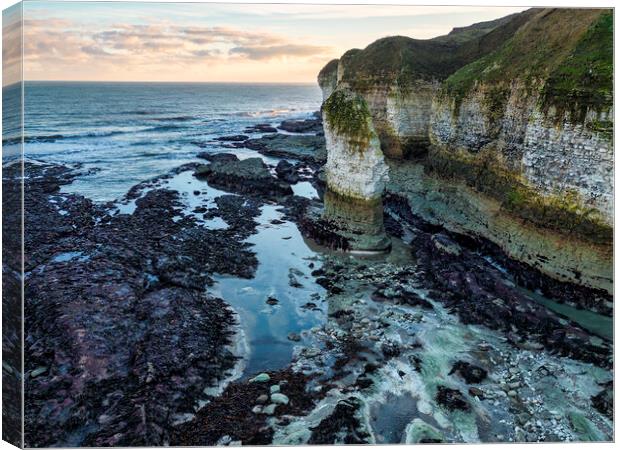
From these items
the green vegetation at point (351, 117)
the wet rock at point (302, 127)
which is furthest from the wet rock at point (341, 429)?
the wet rock at point (302, 127)

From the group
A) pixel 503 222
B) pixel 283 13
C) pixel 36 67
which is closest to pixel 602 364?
A: pixel 503 222

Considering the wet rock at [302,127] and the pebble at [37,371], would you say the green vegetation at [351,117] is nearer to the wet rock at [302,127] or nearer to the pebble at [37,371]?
the pebble at [37,371]

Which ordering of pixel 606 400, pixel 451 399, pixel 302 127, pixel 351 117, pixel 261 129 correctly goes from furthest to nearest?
pixel 261 129 < pixel 302 127 < pixel 351 117 < pixel 451 399 < pixel 606 400

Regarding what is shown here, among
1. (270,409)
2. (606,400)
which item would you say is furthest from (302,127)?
(606,400)

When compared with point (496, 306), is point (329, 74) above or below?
above

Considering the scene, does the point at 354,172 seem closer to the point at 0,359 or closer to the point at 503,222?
the point at 503,222

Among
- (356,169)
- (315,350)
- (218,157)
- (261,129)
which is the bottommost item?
(315,350)

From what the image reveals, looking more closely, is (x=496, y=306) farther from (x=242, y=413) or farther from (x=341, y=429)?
(x=242, y=413)
